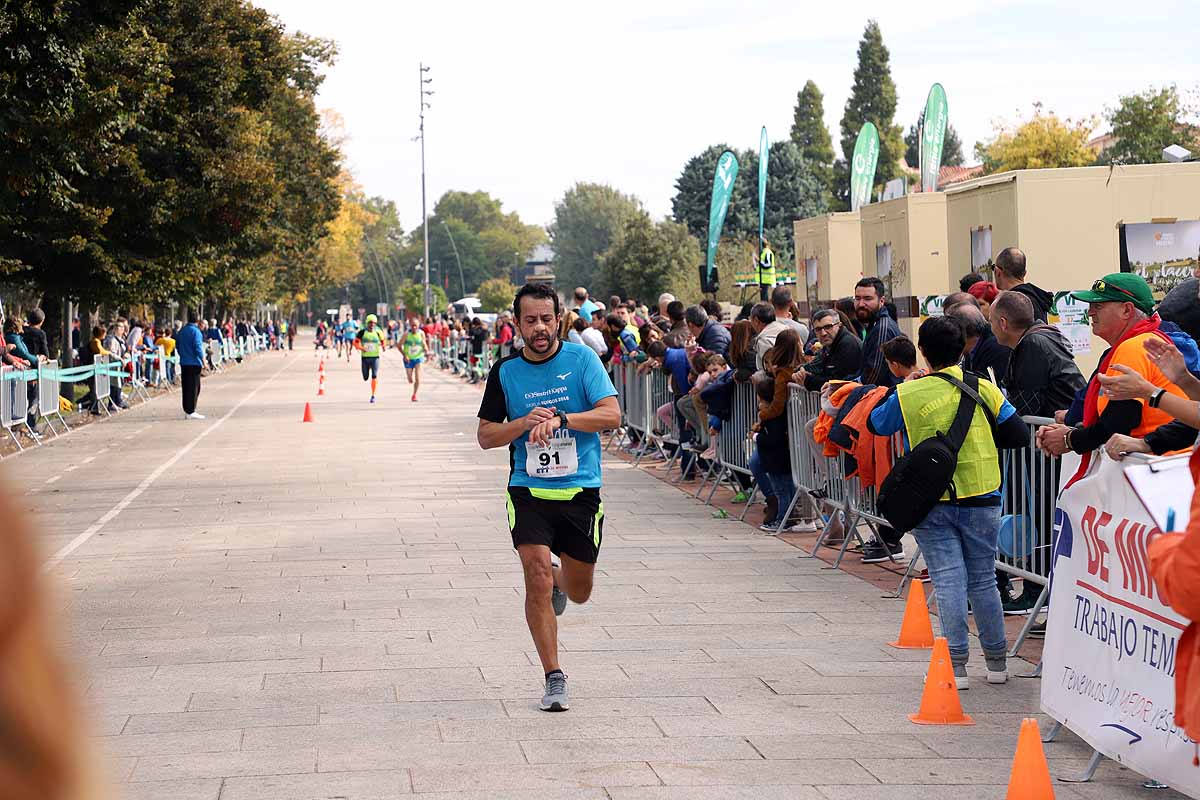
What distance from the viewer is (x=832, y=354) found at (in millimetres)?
11539

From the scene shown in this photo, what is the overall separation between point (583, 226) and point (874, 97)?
4045cm

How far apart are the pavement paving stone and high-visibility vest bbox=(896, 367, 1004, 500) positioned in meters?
1.00

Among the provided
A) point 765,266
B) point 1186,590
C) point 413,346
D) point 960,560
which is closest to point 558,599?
point 960,560

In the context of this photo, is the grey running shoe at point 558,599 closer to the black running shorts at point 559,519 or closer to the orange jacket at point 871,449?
the black running shorts at point 559,519

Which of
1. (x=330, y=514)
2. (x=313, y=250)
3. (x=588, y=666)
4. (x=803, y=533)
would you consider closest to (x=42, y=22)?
(x=330, y=514)

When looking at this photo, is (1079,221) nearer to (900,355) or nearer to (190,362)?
(900,355)

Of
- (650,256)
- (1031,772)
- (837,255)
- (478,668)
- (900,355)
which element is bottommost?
(478,668)

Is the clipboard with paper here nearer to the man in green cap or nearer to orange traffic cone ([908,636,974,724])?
the man in green cap

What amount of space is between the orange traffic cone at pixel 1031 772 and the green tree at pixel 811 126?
12914cm

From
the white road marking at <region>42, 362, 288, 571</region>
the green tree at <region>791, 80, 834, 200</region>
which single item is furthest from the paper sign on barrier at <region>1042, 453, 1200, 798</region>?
the green tree at <region>791, 80, 834, 200</region>

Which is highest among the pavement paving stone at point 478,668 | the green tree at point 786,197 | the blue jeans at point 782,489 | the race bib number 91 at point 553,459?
the green tree at point 786,197

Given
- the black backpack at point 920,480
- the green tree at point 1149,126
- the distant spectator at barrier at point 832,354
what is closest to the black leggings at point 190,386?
the distant spectator at barrier at point 832,354

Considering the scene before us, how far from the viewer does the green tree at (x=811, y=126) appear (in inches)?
5202

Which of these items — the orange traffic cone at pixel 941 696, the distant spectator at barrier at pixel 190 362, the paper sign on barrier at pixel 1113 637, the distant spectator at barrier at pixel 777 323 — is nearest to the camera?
the paper sign on barrier at pixel 1113 637
